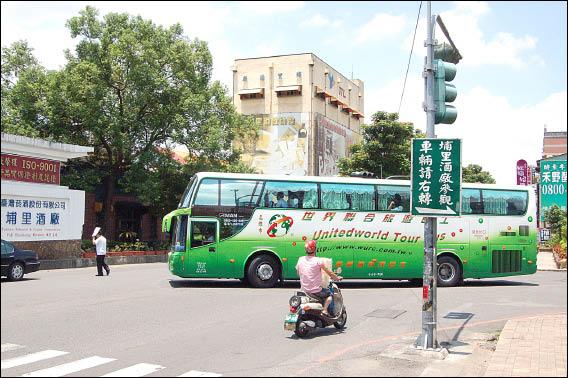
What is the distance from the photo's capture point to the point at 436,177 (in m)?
8.30

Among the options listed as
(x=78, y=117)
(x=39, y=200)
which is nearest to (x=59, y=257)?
(x=39, y=200)

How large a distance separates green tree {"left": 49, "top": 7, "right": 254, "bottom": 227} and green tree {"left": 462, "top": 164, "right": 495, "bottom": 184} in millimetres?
37298

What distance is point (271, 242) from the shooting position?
17.4 m

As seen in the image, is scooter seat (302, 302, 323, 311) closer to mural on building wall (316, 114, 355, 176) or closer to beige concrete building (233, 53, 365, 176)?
beige concrete building (233, 53, 365, 176)

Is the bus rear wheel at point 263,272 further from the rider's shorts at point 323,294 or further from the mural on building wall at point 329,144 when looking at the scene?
the mural on building wall at point 329,144

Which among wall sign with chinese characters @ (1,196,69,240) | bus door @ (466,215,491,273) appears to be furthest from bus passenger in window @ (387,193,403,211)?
wall sign with chinese characters @ (1,196,69,240)

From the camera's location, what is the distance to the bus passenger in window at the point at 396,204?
18.0 m

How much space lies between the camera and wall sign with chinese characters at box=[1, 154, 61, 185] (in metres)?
23.2

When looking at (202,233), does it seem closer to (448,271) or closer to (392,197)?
(392,197)

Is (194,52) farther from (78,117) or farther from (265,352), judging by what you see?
(265,352)

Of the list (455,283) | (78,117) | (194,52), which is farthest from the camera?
(194,52)

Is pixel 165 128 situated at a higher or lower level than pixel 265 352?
higher

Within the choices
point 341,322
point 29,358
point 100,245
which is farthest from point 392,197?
point 29,358

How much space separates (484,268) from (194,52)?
77.1 ft
